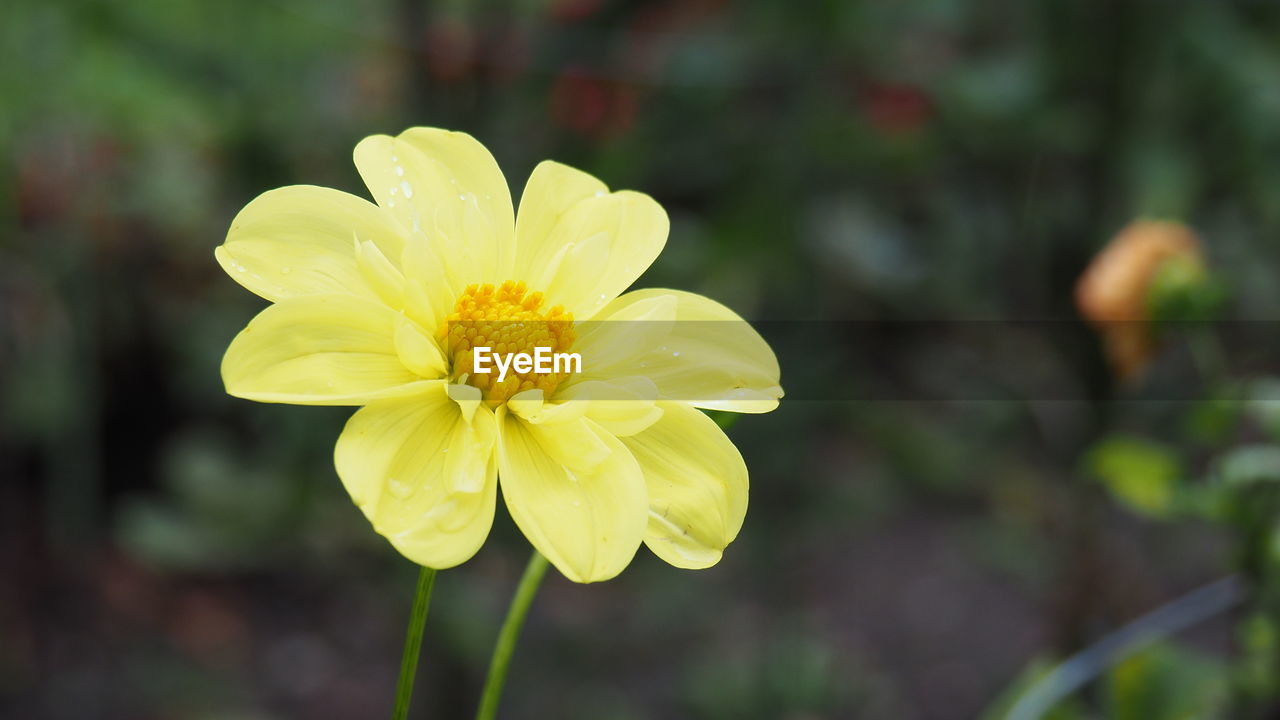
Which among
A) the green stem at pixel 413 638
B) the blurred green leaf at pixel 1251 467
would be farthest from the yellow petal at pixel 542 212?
the blurred green leaf at pixel 1251 467

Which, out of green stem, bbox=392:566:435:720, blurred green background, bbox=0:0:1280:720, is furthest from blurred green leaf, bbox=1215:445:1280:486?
blurred green background, bbox=0:0:1280:720

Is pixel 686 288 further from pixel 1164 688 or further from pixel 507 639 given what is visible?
pixel 507 639

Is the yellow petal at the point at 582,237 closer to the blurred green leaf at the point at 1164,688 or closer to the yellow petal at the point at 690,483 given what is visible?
the yellow petal at the point at 690,483

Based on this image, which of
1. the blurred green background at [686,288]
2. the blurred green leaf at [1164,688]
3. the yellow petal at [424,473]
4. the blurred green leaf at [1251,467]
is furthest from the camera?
the blurred green background at [686,288]

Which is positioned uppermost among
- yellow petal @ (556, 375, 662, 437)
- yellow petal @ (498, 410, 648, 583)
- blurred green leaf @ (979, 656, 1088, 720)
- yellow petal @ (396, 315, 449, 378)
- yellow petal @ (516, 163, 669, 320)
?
yellow petal @ (516, 163, 669, 320)

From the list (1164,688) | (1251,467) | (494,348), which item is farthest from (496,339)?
(1164,688)

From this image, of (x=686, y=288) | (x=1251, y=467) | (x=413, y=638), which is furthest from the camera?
(x=686, y=288)

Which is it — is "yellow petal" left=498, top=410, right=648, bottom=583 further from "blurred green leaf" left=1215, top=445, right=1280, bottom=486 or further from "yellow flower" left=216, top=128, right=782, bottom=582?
"blurred green leaf" left=1215, top=445, right=1280, bottom=486
